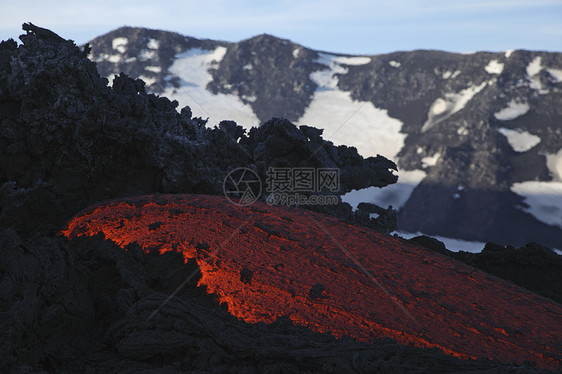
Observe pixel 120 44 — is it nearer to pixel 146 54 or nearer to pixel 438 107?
pixel 146 54

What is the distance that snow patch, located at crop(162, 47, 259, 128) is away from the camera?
1543 inches

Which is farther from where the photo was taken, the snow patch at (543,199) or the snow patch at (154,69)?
the snow patch at (154,69)

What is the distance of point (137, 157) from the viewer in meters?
10.7

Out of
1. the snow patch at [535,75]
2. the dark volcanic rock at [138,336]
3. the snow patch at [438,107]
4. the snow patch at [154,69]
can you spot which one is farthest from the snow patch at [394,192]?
the dark volcanic rock at [138,336]

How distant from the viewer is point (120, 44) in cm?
4969

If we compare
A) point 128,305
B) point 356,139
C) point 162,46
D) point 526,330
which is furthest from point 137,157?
point 162,46

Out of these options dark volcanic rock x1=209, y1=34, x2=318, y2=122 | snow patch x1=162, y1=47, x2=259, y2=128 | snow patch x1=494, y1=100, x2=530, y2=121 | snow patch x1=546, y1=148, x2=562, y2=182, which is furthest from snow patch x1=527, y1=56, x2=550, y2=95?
snow patch x1=162, y1=47, x2=259, y2=128

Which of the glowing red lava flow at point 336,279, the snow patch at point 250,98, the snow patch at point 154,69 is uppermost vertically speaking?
the snow patch at point 154,69

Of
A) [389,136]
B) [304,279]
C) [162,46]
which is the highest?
[162,46]

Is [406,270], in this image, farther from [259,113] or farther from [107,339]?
[259,113]

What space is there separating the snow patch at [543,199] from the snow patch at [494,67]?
11359 millimetres

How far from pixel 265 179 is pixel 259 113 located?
30787mm

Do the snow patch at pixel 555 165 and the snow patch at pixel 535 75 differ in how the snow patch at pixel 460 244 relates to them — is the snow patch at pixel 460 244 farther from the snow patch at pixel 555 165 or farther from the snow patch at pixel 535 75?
the snow patch at pixel 535 75

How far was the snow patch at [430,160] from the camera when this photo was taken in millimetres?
37000
